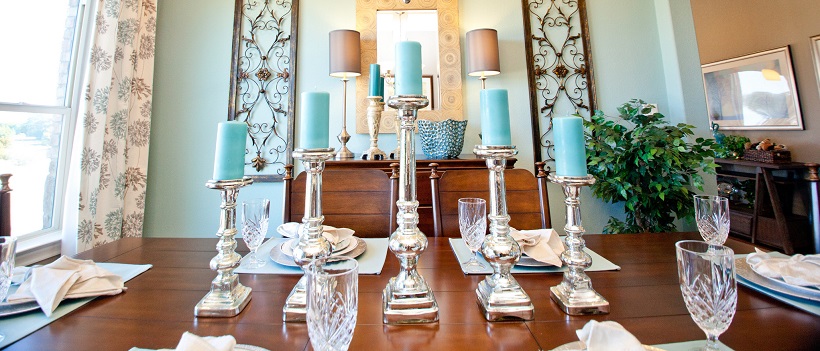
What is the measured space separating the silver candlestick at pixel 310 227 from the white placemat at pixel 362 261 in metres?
0.21


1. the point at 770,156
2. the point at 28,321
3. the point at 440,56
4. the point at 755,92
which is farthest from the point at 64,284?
the point at 755,92

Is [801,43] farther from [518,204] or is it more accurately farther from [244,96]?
[244,96]

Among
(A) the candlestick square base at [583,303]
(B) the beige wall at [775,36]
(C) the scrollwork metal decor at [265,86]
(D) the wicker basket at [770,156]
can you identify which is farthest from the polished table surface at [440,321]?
(B) the beige wall at [775,36]

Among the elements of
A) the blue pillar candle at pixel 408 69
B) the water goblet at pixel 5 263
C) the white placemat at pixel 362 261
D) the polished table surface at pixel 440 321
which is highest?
the blue pillar candle at pixel 408 69

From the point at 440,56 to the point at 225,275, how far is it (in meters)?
2.11

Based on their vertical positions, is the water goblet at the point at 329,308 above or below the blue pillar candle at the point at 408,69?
below

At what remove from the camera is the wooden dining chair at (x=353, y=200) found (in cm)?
131

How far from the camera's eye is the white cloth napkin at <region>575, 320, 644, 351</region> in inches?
16.2

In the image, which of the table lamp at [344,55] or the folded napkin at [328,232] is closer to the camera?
the folded napkin at [328,232]

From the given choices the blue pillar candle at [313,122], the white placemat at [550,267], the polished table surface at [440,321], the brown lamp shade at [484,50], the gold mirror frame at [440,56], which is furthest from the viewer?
the gold mirror frame at [440,56]

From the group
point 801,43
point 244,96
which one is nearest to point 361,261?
point 244,96

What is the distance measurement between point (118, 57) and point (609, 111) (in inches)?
131

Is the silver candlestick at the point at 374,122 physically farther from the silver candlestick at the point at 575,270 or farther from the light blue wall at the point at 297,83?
the silver candlestick at the point at 575,270

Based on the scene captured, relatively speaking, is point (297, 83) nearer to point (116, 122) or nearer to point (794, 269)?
point (116, 122)
